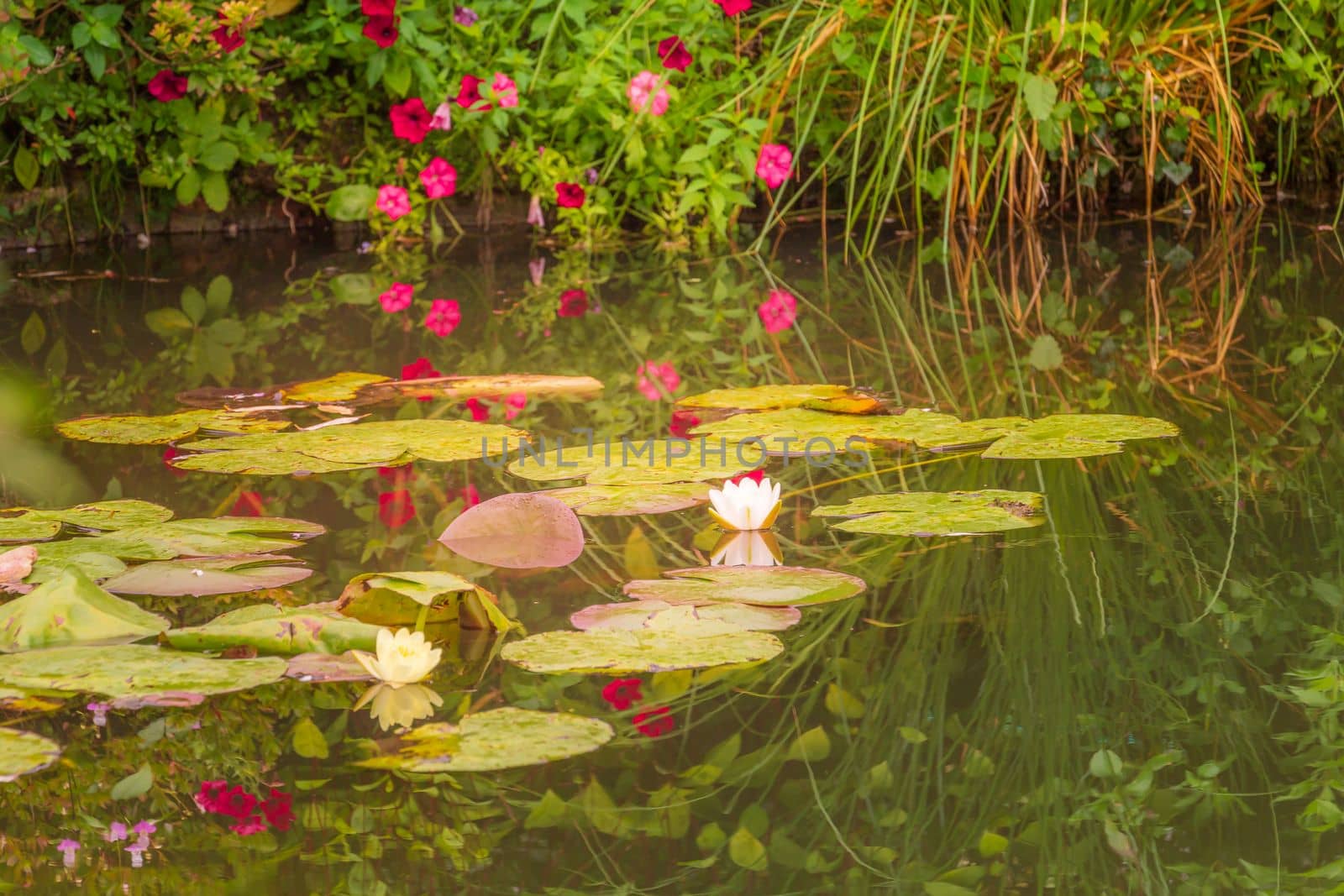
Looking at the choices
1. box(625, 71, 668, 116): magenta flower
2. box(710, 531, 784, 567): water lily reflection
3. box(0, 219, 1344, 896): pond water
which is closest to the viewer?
box(0, 219, 1344, 896): pond water

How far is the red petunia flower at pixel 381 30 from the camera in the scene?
4.04 meters

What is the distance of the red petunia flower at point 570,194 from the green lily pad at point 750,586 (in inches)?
105

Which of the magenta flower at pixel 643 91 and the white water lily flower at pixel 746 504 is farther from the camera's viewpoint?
the magenta flower at pixel 643 91

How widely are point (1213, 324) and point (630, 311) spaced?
3.70ft

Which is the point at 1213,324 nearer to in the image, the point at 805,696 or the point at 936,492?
the point at 936,492

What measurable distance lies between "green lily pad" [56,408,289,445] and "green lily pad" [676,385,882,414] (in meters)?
0.62

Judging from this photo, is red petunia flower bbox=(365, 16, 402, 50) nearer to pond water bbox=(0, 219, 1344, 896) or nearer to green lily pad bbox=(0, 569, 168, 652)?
pond water bbox=(0, 219, 1344, 896)

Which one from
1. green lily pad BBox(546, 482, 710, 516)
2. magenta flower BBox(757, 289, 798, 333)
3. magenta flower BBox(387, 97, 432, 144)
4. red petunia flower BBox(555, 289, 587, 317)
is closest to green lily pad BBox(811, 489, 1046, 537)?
green lily pad BBox(546, 482, 710, 516)

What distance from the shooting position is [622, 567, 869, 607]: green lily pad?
4.92ft

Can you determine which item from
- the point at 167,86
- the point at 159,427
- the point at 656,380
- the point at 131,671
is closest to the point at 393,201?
the point at 167,86

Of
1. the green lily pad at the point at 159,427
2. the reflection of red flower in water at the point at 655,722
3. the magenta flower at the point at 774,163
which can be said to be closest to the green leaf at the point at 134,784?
the reflection of red flower in water at the point at 655,722

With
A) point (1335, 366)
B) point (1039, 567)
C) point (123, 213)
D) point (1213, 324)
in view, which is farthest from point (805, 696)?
point (123, 213)

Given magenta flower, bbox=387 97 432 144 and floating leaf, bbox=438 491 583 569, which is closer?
floating leaf, bbox=438 491 583 569

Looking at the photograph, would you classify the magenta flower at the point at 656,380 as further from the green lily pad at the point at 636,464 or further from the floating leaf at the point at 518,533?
the floating leaf at the point at 518,533
